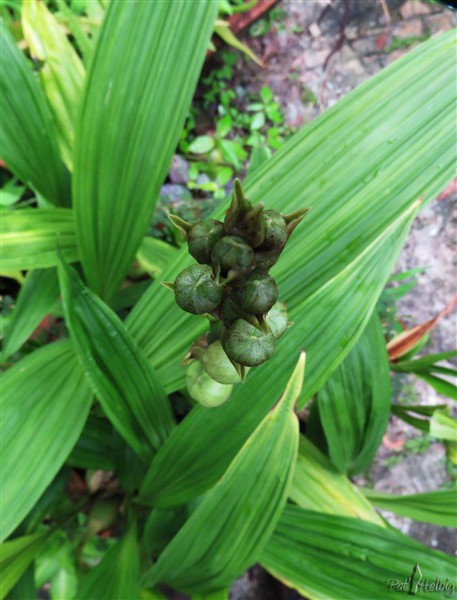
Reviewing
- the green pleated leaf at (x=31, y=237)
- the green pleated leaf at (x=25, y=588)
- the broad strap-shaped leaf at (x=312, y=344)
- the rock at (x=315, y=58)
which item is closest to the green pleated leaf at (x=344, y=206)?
the broad strap-shaped leaf at (x=312, y=344)

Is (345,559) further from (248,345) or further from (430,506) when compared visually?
(248,345)

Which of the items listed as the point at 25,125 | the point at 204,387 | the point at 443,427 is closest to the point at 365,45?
the point at 25,125

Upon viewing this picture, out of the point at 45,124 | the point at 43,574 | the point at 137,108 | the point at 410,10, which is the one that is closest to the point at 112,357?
the point at 137,108

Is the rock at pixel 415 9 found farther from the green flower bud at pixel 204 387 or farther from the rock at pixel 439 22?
the green flower bud at pixel 204 387

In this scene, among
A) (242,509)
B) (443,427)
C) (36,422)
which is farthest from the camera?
(443,427)

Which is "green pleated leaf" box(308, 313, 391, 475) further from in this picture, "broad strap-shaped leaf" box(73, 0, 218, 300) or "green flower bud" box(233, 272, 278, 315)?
"green flower bud" box(233, 272, 278, 315)

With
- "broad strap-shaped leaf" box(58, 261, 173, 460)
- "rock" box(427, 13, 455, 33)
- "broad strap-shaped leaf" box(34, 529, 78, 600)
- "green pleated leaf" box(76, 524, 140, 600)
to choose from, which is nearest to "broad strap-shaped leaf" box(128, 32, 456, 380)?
"broad strap-shaped leaf" box(58, 261, 173, 460)

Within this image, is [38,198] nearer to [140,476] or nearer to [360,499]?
[140,476]
